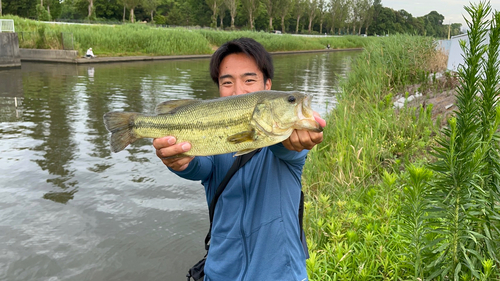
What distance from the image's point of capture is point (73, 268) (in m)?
5.39

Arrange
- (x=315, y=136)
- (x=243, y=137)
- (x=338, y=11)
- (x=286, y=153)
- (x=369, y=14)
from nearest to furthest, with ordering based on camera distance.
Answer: (x=315, y=136), (x=243, y=137), (x=286, y=153), (x=338, y=11), (x=369, y=14)

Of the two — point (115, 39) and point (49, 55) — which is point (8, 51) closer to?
point (49, 55)

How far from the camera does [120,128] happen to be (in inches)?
99.0

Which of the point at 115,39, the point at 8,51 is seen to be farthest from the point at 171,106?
the point at 115,39

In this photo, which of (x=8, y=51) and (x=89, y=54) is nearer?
(x=8, y=51)

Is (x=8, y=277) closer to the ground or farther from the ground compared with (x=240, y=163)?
closer to the ground

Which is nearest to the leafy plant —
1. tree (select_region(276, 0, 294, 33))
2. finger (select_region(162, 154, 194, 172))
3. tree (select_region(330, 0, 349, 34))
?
finger (select_region(162, 154, 194, 172))

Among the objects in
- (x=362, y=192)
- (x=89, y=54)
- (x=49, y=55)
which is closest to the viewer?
(x=362, y=192)

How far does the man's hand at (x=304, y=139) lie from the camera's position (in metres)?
2.06

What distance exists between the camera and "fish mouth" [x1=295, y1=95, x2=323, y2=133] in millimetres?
2041

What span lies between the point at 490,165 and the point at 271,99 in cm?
165

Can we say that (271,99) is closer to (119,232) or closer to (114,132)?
(114,132)

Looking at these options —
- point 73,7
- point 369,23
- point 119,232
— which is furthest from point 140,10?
point 119,232

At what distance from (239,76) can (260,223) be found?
1063 mm
